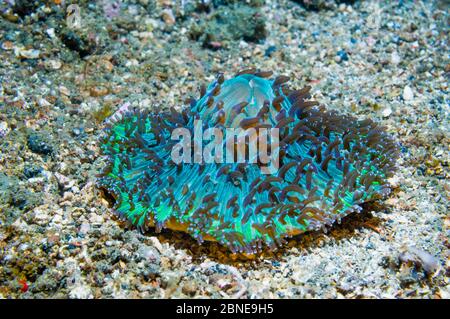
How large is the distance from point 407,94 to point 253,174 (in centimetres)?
345

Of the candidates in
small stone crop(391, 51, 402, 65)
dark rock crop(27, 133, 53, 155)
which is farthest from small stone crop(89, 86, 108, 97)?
small stone crop(391, 51, 402, 65)

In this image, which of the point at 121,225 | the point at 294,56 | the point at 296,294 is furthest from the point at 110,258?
the point at 294,56

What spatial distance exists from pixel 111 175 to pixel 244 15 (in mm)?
4124

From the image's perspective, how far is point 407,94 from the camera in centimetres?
624

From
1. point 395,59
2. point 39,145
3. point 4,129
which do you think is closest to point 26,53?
point 4,129

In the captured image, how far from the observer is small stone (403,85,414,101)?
620 centimetres

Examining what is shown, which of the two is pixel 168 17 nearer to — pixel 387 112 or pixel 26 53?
pixel 26 53

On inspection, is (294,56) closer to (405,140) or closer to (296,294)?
(405,140)

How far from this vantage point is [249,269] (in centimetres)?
402

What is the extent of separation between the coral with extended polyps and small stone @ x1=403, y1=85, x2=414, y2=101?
67.4 inches

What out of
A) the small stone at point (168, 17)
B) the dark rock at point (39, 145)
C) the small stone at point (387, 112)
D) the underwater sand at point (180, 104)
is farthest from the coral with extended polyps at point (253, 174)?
the small stone at point (168, 17)
